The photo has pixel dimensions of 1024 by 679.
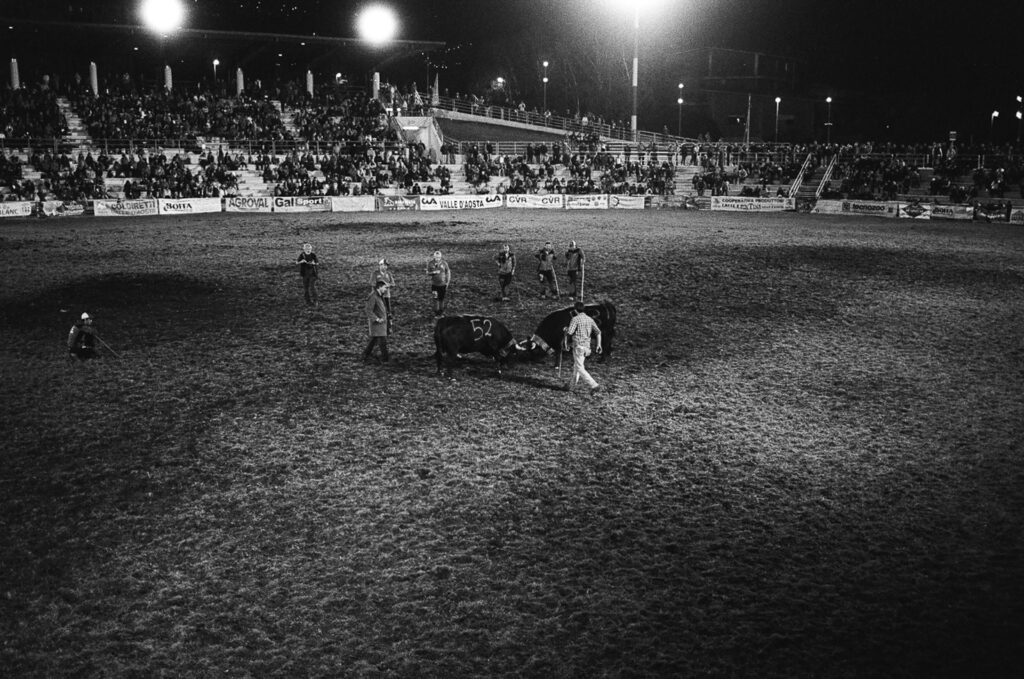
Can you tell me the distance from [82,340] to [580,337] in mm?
8602

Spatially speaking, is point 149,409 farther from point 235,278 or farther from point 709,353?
point 235,278

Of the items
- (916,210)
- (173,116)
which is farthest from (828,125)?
(173,116)

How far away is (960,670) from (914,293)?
1643cm

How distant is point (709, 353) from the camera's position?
15.3 m

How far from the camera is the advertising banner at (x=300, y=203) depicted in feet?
144

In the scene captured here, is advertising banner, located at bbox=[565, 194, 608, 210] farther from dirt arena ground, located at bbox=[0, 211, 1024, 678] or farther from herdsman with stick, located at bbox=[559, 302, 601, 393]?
herdsman with stick, located at bbox=[559, 302, 601, 393]

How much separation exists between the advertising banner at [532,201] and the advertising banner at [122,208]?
18.8 metres

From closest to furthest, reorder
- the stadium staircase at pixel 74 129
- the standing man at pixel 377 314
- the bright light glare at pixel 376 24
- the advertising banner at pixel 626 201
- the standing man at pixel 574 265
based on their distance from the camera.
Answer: the standing man at pixel 377 314
the standing man at pixel 574 265
the stadium staircase at pixel 74 129
the advertising banner at pixel 626 201
the bright light glare at pixel 376 24

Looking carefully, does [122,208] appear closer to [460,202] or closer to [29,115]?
[29,115]

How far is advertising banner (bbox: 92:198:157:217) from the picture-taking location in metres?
40.6

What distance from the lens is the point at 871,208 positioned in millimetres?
43500

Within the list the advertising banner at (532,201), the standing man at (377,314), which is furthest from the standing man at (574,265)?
the advertising banner at (532,201)

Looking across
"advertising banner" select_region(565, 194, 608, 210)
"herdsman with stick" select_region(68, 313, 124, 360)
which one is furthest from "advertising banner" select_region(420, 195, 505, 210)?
"herdsman with stick" select_region(68, 313, 124, 360)

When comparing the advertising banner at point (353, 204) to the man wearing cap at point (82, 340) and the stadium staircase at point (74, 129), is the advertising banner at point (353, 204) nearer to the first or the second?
the stadium staircase at point (74, 129)
